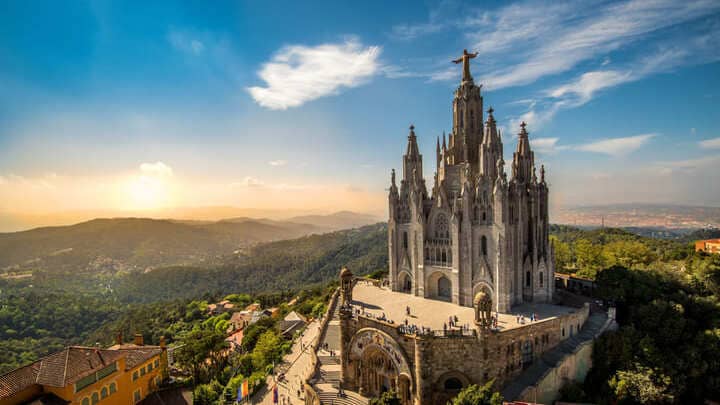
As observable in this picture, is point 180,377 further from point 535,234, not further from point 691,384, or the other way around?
point 691,384

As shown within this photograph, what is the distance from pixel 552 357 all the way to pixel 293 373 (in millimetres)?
23524

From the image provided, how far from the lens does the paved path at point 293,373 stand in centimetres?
3084

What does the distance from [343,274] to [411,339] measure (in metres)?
9.74

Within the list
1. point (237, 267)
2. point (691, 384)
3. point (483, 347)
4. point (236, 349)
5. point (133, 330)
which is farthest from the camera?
point (237, 267)

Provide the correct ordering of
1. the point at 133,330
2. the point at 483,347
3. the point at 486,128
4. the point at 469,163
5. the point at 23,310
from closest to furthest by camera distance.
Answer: the point at 483,347, the point at 486,128, the point at 469,163, the point at 133,330, the point at 23,310

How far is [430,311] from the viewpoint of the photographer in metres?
30.6

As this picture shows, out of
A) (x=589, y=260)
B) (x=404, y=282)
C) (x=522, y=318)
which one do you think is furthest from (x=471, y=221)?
(x=589, y=260)

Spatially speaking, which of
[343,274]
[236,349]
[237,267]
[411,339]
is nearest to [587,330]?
[411,339]

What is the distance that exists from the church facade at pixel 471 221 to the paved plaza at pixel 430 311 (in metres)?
1.08

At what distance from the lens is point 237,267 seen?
186 m

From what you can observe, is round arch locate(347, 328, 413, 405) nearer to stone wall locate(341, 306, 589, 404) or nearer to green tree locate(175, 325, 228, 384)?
stone wall locate(341, 306, 589, 404)

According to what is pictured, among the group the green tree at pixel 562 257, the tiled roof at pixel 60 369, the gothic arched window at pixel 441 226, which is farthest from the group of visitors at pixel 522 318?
the tiled roof at pixel 60 369

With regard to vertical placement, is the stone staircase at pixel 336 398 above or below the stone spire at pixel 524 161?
below

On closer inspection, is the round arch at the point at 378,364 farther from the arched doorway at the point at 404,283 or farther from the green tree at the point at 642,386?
the green tree at the point at 642,386
